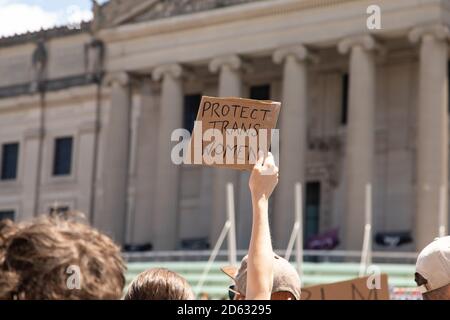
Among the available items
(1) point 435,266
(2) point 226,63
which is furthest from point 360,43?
(1) point 435,266

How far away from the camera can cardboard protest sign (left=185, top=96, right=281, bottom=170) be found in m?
5.31

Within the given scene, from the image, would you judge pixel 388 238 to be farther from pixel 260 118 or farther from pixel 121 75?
pixel 260 118

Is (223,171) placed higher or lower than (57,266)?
higher

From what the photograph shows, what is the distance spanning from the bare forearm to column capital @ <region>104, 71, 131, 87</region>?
43.0 metres

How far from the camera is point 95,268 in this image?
431cm

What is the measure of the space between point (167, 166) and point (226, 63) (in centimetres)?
487

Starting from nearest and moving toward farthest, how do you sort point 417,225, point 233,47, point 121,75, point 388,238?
point 417,225 → point 388,238 → point 233,47 → point 121,75

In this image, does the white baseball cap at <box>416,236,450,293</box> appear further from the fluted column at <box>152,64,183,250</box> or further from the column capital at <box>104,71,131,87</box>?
the column capital at <box>104,71,131,87</box>

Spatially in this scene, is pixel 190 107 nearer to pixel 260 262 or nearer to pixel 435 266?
pixel 435 266

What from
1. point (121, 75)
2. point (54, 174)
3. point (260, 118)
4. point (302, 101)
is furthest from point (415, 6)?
point (260, 118)

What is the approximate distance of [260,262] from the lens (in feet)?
15.7

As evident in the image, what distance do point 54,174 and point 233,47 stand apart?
50.7 ft

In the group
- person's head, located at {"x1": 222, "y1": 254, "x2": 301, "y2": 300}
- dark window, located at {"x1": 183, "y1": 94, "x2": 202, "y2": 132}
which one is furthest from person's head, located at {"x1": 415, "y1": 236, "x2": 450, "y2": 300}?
dark window, located at {"x1": 183, "y1": 94, "x2": 202, "y2": 132}
